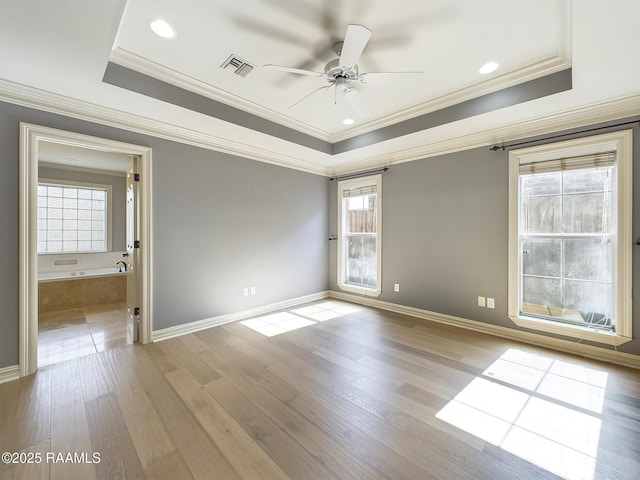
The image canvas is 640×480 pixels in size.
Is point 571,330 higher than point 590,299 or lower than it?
lower

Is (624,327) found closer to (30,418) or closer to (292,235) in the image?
(292,235)

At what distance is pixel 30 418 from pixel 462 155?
15.7ft

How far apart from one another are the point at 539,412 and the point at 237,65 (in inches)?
141

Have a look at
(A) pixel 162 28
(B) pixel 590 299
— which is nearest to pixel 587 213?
(B) pixel 590 299

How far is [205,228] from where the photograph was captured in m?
3.46

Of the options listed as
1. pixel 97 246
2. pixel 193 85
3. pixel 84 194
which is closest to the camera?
pixel 193 85

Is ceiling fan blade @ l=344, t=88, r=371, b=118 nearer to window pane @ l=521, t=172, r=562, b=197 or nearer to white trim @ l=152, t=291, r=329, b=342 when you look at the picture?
window pane @ l=521, t=172, r=562, b=197

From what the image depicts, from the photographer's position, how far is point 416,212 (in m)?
3.93

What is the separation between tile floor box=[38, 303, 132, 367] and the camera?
9.19 feet

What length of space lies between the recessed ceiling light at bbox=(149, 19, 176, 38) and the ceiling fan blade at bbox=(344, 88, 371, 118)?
140 centimetres

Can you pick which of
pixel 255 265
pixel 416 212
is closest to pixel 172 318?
pixel 255 265

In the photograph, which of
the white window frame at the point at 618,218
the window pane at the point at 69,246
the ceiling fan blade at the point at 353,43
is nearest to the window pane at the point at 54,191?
the window pane at the point at 69,246

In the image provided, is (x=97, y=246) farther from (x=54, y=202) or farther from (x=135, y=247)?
(x=135, y=247)

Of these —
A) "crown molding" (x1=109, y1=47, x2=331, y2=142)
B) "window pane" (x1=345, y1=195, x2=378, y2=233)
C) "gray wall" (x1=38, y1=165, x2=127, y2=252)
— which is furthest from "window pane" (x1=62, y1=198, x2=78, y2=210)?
"window pane" (x1=345, y1=195, x2=378, y2=233)
